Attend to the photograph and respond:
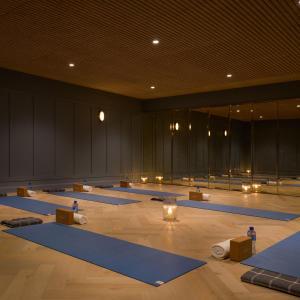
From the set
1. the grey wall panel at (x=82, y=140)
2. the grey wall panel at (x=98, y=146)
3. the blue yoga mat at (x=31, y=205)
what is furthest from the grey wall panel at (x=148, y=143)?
the blue yoga mat at (x=31, y=205)

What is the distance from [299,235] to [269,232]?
1.21 ft

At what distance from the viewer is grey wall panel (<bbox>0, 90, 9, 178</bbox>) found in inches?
336

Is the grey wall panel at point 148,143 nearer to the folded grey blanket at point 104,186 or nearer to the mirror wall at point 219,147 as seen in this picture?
the mirror wall at point 219,147

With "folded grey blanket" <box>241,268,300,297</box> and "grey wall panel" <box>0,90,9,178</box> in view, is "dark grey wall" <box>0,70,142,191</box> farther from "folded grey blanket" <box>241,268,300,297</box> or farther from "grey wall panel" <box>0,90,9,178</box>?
"folded grey blanket" <box>241,268,300,297</box>

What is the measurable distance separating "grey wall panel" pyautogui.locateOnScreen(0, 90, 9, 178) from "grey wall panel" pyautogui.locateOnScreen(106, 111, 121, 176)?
11.0ft

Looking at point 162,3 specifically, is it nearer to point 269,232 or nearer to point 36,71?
point 269,232

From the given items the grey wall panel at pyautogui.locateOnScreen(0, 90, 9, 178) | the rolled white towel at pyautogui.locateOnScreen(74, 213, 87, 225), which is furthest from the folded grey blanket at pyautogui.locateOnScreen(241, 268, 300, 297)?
the grey wall panel at pyautogui.locateOnScreen(0, 90, 9, 178)

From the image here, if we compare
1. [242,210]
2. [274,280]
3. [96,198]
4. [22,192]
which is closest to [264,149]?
[242,210]

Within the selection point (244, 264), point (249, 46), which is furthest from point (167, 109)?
point (244, 264)

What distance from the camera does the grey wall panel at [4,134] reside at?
8.53 m

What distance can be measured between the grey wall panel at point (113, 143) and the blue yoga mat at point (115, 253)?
6.54 meters

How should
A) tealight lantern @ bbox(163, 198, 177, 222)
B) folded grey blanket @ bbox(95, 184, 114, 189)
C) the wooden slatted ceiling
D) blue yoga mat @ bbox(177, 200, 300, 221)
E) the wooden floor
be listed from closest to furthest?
the wooden floor → the wooden slatted ceiling → tealight lantern @ bbox(163, 198, 177, 222) → blue yoga mat @ bbox(177, 200, 300, 221) → folded grey blanket @ bbox(95, 184, 114, 189)

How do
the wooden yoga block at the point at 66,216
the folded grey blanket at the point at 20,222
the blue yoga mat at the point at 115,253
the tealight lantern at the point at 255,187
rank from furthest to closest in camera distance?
the tealight lantern at the point at 255,187
the wooden yoga block at the point at 66,216
the folded grey blanket at the point at 20,222
the blue yoga mat at the point at 115,253

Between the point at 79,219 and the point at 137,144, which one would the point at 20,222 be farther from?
the point at 137,144
